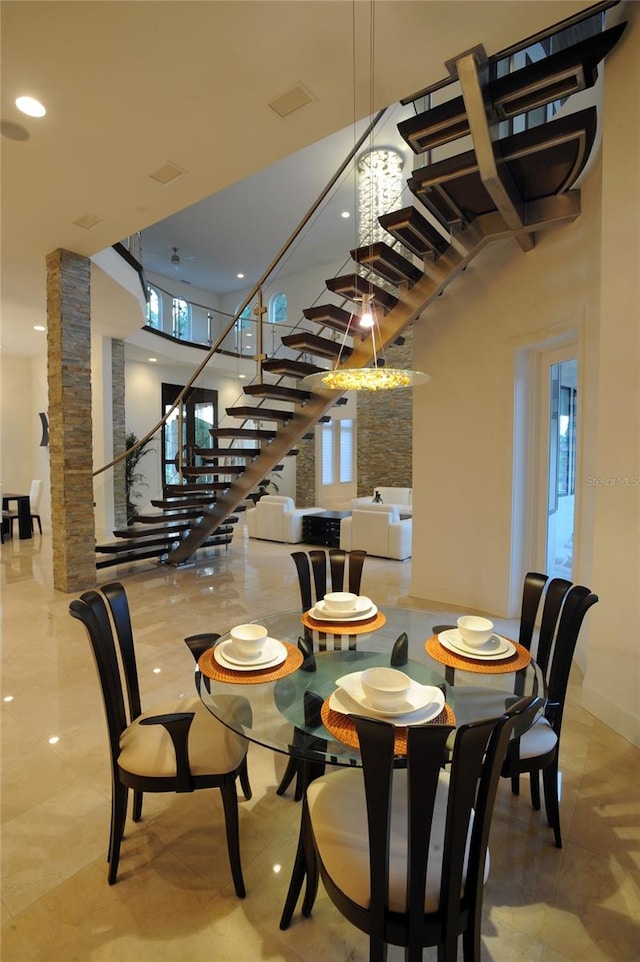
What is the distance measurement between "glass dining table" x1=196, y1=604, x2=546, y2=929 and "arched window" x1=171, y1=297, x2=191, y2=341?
9.71m

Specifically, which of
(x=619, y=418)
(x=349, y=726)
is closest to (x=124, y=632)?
(x=349, y=726)

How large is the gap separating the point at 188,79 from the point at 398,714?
3.39 metres

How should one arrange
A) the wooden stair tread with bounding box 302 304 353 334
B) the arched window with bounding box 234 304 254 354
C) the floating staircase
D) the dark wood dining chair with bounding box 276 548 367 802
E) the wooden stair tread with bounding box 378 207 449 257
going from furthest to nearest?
the arched window with bounding box 234 304 254 354 < the wooden stair tread with bounding box 302 304 353 334 < the wooden stair tread with bounding box 378 207 449 257 < the floating staircase < the dark wood dining chair with bounding box 276 548 367 802

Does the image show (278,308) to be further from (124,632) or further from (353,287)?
(124,632)

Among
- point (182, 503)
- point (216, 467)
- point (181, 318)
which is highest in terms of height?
point (181, 318)

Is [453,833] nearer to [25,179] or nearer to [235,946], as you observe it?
[235,946]

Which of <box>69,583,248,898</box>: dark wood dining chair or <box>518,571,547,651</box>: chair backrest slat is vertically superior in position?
<box>518,571,547,651</box>: chair backrest slat

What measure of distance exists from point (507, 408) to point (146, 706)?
3579 millimetres

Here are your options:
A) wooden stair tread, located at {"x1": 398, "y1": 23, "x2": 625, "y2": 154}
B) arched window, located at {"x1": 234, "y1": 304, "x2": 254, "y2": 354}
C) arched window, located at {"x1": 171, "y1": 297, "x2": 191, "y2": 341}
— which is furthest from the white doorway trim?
arched window, located at {"x1": 234, "y1": 304, "x2": 254, "y2": 354}

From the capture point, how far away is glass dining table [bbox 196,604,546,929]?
140 centimetres

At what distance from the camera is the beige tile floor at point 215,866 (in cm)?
148

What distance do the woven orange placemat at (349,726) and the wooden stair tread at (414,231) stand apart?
10.2 ft

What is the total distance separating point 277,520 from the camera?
8289 millimetres

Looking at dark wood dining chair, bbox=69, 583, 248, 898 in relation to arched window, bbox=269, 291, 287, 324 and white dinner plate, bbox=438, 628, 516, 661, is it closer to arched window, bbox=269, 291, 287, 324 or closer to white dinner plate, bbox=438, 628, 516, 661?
white dinner plate, bbox=438, 628, 516, 661
